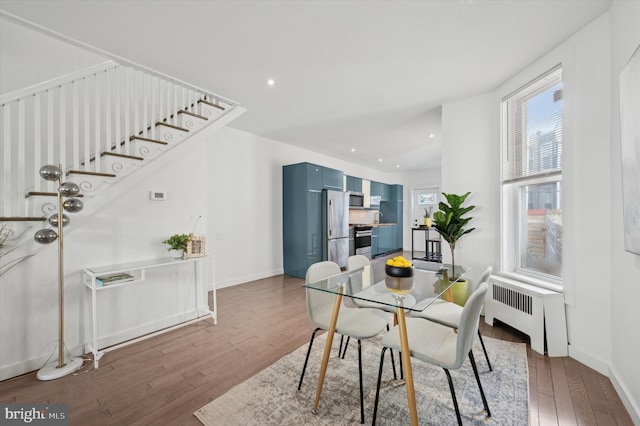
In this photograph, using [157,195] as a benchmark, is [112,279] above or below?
below

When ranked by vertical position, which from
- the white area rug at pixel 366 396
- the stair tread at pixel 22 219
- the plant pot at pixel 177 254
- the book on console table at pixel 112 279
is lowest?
the white area rug at pixel 366 396

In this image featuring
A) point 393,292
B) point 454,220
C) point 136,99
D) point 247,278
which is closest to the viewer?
point 393,292

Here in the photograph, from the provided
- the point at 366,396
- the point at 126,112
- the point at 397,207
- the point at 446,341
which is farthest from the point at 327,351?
the point at 397,207

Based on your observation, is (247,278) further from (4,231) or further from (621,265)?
(621,265)

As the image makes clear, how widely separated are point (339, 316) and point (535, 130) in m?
2.74

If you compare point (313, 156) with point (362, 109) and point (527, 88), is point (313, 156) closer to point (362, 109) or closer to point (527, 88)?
point (362, 109)

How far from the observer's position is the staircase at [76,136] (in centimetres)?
209

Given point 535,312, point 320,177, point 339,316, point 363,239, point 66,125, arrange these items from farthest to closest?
1. point 363,239
2. point 320,177
3. point 66,125
4. point 535,312
5. point 339,316

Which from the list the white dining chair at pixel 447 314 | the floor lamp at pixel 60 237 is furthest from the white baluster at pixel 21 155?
the white dining chair at pixel 447 314

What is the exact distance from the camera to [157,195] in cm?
293

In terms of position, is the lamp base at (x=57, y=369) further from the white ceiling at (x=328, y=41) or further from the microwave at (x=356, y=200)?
the microwave at (x=356, y=200)

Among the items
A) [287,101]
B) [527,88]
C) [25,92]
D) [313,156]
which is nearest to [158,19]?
[25,92]

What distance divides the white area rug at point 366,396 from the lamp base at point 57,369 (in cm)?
133

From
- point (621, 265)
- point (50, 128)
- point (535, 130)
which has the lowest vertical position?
point (621, 265)
